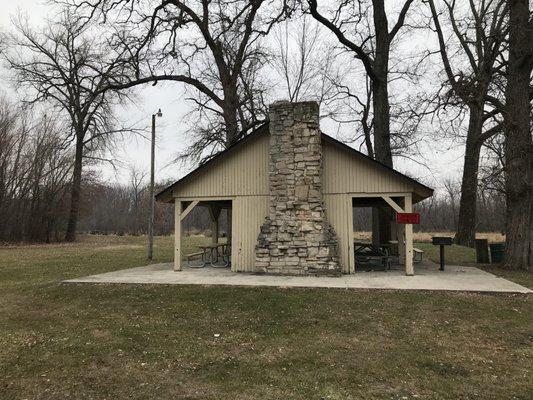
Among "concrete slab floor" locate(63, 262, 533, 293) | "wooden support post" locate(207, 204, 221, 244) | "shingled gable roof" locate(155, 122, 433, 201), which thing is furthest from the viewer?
"wooden support post" locate(207, 204, 221, 244)

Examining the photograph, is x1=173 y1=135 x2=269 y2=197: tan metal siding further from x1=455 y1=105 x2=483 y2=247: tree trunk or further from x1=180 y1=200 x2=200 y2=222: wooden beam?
x1=455 y1=105 x2=483 y2=247: tree trunk

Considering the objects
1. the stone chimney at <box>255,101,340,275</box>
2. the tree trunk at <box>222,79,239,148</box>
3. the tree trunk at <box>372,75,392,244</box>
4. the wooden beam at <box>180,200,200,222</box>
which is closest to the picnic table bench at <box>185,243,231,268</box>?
the wooden beam at <box>180,200,200,222</box>

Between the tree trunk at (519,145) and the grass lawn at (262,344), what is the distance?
466 centimetres

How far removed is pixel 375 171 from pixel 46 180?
25.3 m

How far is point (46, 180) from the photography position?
94.5 ft

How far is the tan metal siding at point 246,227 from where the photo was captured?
1178 cm

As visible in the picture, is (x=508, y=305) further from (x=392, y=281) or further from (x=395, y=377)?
(x=395, y=377)

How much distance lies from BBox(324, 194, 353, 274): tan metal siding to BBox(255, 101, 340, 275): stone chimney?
0.47 metres

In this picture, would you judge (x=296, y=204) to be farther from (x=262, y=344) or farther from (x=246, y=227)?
(x=262, y=344)

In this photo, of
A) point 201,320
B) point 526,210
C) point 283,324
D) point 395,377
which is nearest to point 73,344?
point 201,320

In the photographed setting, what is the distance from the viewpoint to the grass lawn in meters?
4.48

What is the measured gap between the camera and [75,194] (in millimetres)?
30594

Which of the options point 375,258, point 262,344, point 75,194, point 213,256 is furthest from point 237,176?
point 75,194

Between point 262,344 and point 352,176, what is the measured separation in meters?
6.47
